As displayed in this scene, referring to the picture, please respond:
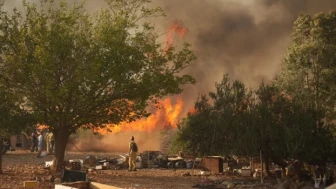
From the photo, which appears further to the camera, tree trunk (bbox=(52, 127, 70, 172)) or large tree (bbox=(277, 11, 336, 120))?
large tree (bbox=(277, 11, 336, 120))

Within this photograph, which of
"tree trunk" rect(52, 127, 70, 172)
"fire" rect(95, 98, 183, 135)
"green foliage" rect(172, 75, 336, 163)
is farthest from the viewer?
"fire" rect(95, 98, 183, 135)

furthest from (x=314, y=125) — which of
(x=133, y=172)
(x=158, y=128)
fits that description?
(x=158, y=128)

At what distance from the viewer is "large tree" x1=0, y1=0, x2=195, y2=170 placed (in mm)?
22438

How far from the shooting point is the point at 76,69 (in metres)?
22.9

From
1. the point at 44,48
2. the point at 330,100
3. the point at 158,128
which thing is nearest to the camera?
the point at 44,48

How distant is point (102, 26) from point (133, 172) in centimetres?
937

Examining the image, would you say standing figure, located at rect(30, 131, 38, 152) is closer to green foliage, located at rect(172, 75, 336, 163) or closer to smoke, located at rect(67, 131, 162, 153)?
smoke, located at rect(67, 131, 162, 153)

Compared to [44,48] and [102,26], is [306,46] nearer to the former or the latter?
[102,26]

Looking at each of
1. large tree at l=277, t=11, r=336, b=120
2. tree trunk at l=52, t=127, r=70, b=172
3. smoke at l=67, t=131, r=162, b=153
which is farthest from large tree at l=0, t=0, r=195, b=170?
smoke at l=67, t=131, r=162, b=153

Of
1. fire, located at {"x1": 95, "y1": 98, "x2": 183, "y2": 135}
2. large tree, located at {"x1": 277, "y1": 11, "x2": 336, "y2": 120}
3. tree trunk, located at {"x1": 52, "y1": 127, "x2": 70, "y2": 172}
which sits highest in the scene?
large tree, located at {"x1": 277, "y1": 11, "x2": 336, "y2": 120}

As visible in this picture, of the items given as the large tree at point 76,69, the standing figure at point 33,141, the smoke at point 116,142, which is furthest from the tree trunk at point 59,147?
the smoke at point 116,142

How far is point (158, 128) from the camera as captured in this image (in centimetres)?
5272

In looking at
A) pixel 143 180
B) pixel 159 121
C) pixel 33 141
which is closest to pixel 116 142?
pixel 159 121

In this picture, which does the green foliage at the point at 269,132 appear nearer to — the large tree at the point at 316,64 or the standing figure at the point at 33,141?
the large tree at the point at 316,64
